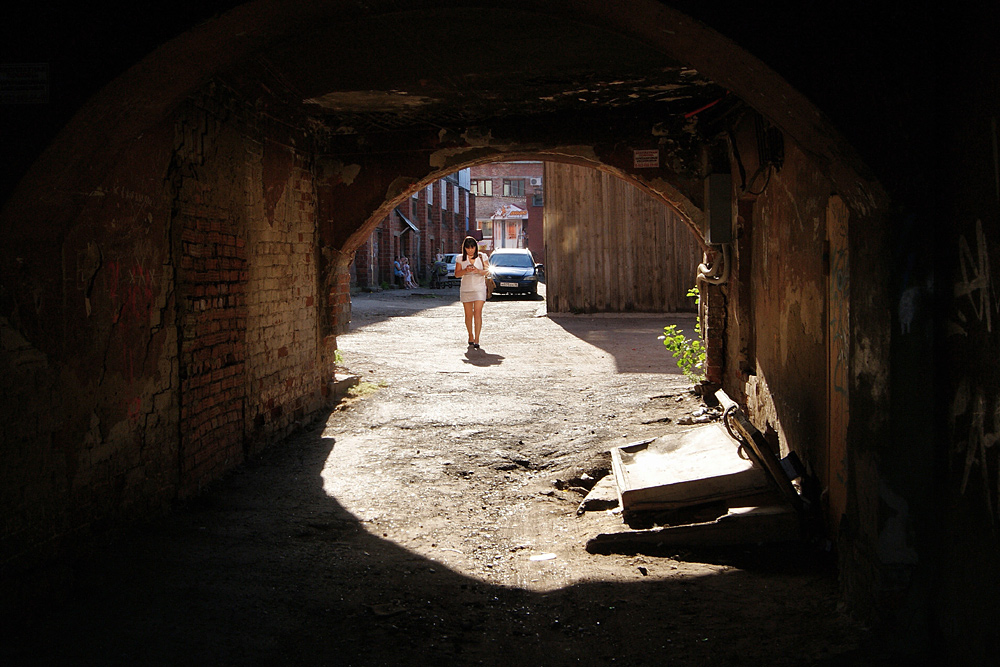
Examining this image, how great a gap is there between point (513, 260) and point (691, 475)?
18.4 m

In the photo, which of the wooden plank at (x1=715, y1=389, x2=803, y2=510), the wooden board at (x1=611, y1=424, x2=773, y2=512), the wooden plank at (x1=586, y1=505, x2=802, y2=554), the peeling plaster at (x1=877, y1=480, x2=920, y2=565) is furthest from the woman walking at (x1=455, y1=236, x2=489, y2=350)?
the peeling plaster at (x1=877, y1=480, x2=920, y2=565)

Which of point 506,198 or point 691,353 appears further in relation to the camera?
point 506,198

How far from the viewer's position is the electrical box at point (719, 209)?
6555 mm

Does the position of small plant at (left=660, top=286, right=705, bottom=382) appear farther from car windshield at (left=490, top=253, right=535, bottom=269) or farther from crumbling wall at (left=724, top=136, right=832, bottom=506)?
car windshield at (left=490, top=253, right=535, bottom=269)

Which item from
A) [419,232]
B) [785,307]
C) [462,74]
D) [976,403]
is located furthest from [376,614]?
[419,232]

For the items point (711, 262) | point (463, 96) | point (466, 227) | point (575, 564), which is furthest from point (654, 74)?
point (466, 227)

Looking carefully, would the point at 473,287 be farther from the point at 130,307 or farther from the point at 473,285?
the point at 130,307

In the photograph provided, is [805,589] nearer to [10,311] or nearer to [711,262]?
[10,311]

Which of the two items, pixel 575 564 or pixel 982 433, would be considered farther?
pixel 575 564

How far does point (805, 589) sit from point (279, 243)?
4850 mm

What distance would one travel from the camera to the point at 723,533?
12.1ft

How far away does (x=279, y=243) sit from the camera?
6.40 m

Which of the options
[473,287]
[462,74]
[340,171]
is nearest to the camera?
[462,74]

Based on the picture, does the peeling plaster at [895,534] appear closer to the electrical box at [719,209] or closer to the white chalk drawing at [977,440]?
the white chalk drawing at [977,440]
